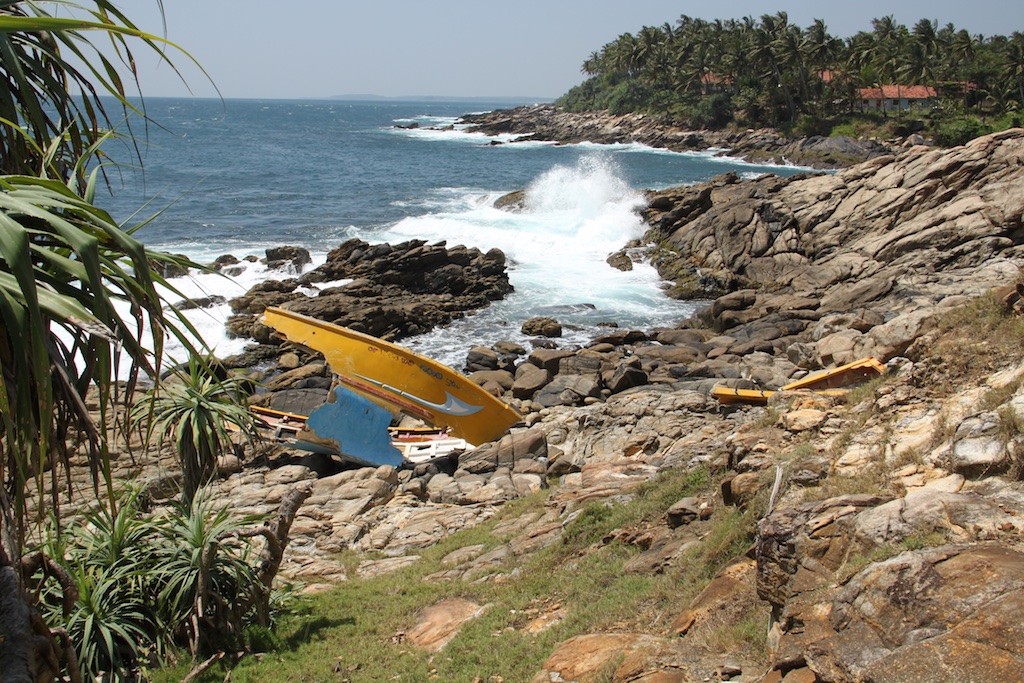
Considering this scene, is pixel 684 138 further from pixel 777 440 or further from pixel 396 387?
pixel 777 440

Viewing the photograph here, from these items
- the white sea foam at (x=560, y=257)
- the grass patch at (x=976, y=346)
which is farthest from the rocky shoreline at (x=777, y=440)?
the white sea foam at (x=560, y=257)

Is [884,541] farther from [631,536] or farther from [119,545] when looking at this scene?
[119,545]

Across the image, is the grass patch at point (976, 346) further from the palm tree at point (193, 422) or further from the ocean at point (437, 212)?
the palm tree at point (193, 422)

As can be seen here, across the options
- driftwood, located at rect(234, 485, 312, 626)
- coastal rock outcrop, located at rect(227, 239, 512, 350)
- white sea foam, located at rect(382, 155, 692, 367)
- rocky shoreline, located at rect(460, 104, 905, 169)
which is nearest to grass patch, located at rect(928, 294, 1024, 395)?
driftwood, located at rect(234, 485, 312, 626)

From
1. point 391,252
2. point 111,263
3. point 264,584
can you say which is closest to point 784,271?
point 391,252

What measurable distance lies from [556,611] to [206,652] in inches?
127

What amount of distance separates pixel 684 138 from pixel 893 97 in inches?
Result: 878

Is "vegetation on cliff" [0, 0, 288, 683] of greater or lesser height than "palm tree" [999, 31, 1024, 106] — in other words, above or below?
below

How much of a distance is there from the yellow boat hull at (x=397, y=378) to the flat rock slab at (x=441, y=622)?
6922 mm

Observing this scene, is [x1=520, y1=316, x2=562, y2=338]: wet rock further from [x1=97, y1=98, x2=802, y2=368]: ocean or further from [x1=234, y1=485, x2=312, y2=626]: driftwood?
[x1=234, y1=485, x2=312, y2=626]: driftwood

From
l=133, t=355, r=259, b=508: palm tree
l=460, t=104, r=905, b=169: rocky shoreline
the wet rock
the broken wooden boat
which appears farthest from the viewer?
l=460, t=104, r=905, b=169: rocky shoreline

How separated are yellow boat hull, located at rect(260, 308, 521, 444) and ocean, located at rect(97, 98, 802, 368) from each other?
1.86m

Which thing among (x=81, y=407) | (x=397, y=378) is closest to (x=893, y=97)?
(x=397, y=378)

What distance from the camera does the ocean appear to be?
26578 mm
